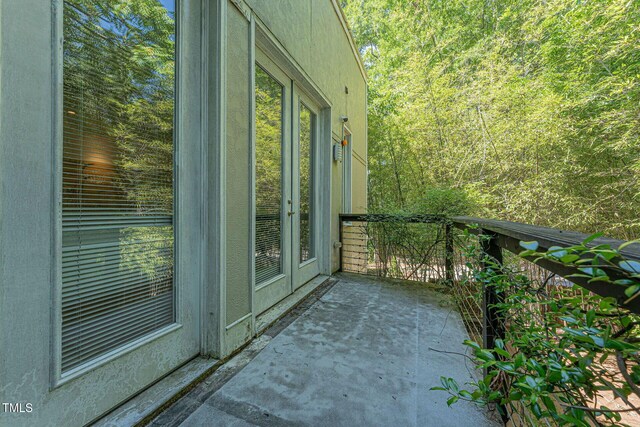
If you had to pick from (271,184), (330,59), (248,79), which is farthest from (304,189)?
(330,59)

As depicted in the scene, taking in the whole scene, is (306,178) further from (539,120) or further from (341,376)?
(539,120)

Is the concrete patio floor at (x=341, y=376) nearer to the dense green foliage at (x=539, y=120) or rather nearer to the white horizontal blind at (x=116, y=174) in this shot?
the white horizontal blind at (x=116, y=174)

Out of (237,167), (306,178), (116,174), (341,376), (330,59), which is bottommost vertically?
(341,376)

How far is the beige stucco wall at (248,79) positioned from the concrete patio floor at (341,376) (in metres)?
0.34

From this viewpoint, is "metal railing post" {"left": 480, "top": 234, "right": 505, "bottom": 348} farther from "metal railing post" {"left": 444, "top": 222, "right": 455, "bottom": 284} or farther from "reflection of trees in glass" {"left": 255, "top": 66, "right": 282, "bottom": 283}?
"metal railing post" {"left": 444, "top": 222, "right": 455, "bottom": 284}

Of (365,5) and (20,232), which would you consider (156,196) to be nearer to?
(20,232)

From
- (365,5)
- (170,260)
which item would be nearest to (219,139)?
(170,260)

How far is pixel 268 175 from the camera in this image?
2.41 meters

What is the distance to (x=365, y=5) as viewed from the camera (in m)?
8.87

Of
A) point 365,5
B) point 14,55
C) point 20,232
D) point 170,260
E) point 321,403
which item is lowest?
point 321,403

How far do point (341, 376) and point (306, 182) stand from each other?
2203 millimetres

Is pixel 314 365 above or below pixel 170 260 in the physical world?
below

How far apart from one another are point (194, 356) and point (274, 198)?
56.0 inches

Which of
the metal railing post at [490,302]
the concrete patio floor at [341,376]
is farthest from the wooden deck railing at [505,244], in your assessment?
the concrete patio floor at [341,376]
